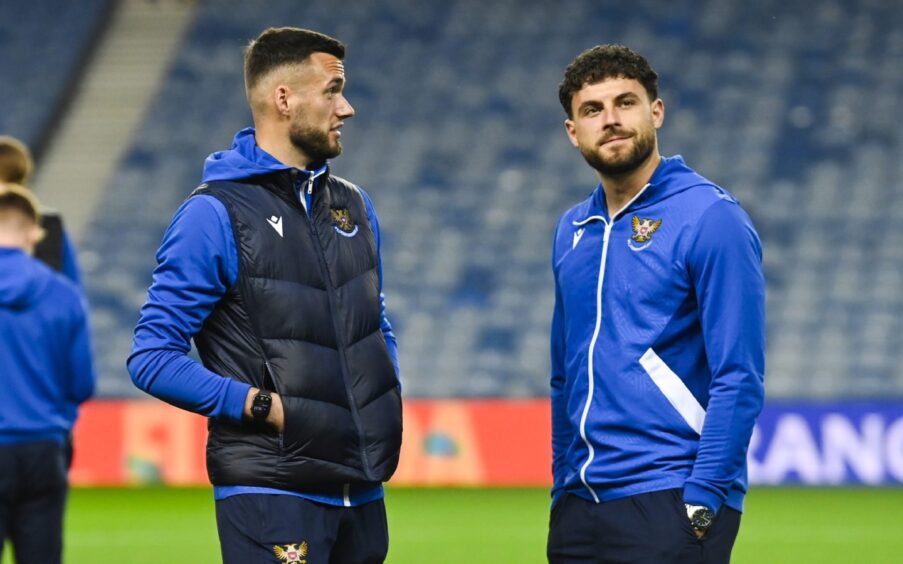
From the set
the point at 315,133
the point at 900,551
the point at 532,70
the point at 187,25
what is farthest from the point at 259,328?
the point at 187,25

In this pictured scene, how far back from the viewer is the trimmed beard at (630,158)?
12.6 ft

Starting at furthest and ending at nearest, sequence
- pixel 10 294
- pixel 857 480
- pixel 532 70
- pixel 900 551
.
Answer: pixel 532 70 → pixel 857 480 → pixel 900 551 → pixel 10 294

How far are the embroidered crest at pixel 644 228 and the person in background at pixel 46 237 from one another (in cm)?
299

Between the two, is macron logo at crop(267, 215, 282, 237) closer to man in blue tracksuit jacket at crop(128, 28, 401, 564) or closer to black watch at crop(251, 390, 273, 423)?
man in blue tracksuit jacket at crop(128, 28, 401, 564)

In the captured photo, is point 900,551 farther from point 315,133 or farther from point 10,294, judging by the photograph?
point 315,133

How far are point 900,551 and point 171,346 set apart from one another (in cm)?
698

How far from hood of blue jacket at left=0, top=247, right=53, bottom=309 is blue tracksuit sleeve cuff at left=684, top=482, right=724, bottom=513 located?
2.94 metres

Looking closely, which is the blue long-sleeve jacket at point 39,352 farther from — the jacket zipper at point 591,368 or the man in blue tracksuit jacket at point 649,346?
the jacket zipper at point 591,368

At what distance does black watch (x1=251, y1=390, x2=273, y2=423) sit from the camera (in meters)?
3.77

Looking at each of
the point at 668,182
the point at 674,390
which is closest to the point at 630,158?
the point at 668,182

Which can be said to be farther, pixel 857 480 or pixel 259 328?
pixel 857 480

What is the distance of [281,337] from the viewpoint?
12.6ft

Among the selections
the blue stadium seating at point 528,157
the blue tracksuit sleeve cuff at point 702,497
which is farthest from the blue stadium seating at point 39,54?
the blue tracksuit sleeve cuff at point 702,497

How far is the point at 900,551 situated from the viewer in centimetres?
966
